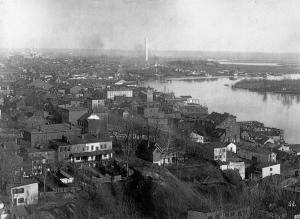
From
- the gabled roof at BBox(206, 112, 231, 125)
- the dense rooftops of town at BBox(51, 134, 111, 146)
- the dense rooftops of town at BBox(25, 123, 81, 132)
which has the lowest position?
the gabled roof at BBox(206, 112, 231, 125)

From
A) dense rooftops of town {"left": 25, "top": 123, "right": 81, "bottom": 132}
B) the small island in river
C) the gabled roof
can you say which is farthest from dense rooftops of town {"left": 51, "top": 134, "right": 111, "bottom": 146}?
the small island in river

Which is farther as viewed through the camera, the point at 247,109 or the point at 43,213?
the point at 247,109

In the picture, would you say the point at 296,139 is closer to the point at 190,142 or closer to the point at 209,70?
the point at 190,142

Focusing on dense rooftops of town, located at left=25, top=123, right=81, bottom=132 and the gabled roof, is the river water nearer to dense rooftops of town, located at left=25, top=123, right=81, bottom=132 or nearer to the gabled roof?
the gabled roof

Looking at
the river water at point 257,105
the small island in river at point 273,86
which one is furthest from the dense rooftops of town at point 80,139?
the small island in river at point 273,86

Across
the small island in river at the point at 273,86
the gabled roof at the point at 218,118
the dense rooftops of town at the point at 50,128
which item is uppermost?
the dense rooftops of town at the point at 50,128

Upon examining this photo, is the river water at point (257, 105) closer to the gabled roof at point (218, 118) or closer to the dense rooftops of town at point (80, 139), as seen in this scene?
the gabled roof at point (218, 118)

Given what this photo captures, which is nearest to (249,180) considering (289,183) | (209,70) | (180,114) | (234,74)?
(289,183)

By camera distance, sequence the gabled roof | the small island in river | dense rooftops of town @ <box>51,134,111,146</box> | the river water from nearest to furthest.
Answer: dense rooftops of town @ <box>51,134,111,146</box>
the gabled roof
the river water
the small island in river

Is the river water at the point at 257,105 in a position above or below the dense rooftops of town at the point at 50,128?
below
